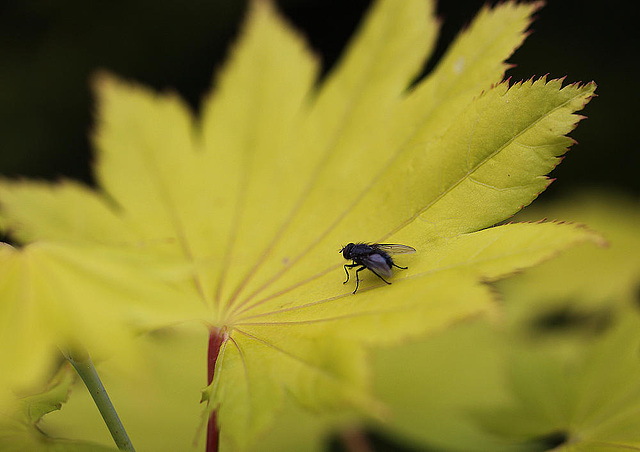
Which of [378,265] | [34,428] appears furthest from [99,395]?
[378,265]

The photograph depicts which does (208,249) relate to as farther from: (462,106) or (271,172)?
(462,106)

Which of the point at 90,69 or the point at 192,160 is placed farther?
the point at 90,69

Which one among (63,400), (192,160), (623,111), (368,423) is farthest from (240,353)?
(623,111)

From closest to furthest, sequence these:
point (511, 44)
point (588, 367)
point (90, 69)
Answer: point (511, 44), point (588, 367), point (90, 69)

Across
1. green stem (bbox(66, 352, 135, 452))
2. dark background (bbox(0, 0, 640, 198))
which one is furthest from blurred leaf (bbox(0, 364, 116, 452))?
dark background (bbox(0, 0, 640, 198))

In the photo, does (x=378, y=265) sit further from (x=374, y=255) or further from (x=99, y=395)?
(x=99, y=395)
